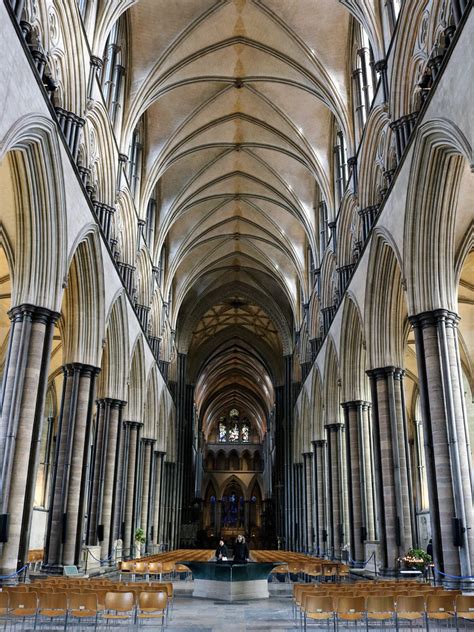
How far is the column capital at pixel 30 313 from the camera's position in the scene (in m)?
11.5

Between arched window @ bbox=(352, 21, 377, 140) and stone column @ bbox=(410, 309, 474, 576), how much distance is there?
745cm

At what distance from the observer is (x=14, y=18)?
→ 9.11 meters

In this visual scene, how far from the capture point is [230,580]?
12.1 m

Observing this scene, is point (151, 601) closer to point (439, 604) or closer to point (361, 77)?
point (439, 604)

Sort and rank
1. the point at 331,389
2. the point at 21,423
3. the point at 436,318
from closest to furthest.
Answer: the point at 21,423, the point at 436,318, the point at 331,389

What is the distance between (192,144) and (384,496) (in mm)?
15034

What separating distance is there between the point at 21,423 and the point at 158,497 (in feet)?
63.6

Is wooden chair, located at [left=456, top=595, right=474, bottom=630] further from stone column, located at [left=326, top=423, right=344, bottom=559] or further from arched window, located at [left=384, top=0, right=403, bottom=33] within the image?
stone column, located at [left=326, top=423, right=344, bottom=559]

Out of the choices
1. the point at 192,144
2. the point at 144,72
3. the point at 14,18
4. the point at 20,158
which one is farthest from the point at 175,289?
the point at 14,18

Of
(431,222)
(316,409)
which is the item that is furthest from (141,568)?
(316,409)

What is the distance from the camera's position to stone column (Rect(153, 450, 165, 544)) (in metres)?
28.0

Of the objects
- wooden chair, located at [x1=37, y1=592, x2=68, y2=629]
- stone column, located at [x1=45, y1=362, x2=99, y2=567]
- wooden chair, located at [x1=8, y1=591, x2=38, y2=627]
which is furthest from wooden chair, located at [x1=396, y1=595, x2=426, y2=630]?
stone column, located at [x1=45, y1=362, x2=99, y2=567]

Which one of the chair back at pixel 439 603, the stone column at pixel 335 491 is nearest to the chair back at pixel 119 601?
the chair back at pixel 439 603

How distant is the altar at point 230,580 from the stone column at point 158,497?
15494 millimetres
